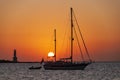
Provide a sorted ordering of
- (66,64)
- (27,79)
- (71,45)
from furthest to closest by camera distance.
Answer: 1. (66,64)
2. (71,45)
3. (27,79)

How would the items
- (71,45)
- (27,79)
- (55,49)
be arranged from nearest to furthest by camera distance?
(27,79)
(71,45)
(55,49)

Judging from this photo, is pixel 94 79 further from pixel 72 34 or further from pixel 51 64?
pixel 51 64

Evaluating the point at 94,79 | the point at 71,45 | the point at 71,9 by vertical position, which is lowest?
the point at 94,79

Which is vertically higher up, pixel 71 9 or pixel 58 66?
pixel 71 9

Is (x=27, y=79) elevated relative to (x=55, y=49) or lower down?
lower down

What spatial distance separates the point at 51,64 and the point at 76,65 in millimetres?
11709

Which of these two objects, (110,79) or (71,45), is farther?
(71,45)

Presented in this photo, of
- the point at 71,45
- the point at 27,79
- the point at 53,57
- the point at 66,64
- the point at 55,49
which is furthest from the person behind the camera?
the point at 53,57

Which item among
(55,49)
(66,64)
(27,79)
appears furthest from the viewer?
(55,49)

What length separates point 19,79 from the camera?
11531 cm

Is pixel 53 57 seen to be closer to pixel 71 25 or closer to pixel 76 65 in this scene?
pixel 76 65

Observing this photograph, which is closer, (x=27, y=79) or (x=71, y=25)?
(x=27, y=79)

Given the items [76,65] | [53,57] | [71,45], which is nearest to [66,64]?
[76,65]

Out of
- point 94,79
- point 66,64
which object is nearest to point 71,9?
point 66,64
